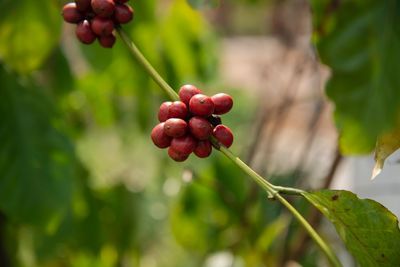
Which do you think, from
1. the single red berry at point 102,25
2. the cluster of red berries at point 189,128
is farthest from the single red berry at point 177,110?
the single red berry at point 102,25

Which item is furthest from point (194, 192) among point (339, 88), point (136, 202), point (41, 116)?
point (339, 88)

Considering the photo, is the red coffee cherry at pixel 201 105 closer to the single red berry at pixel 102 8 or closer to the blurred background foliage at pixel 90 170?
the single red berry at pixel 102 8

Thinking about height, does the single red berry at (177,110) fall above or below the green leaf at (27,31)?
above

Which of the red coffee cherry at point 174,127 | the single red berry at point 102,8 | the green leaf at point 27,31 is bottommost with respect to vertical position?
the green leaf at point 27,31

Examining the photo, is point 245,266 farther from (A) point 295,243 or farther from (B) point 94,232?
(B) point 94,232

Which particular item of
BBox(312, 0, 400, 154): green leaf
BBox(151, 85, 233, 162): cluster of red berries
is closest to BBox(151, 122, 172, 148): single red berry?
BBox(151, 85, 233, 162): cluster of red berries

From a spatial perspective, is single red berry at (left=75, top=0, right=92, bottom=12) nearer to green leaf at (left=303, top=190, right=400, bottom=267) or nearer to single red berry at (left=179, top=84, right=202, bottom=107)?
single red berry at (left=179, top=84, right=202, bottom=107)

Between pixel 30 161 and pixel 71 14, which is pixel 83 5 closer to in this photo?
pixel 71 14
